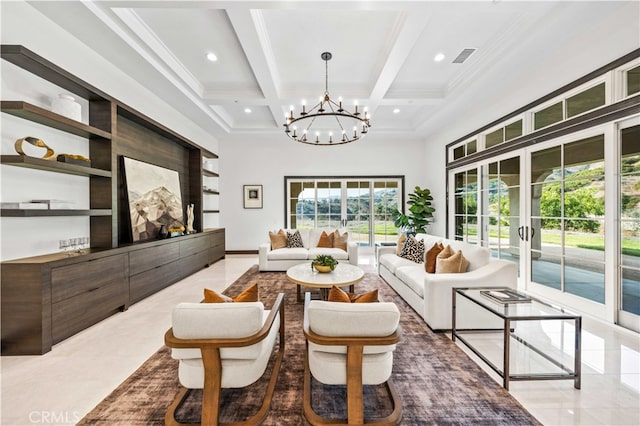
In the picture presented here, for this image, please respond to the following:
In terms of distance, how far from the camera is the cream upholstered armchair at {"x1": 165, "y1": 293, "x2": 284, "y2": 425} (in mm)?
1452

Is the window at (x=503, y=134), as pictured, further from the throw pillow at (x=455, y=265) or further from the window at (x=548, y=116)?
the throw pillow at (x=455, y=265)

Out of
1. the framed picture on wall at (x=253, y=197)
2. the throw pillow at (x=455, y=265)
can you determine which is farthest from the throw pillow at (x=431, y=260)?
the framed picture on wall at (x=253, y=197)

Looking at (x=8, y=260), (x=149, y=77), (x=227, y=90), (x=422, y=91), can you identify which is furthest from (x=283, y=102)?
(x=8, y=260)

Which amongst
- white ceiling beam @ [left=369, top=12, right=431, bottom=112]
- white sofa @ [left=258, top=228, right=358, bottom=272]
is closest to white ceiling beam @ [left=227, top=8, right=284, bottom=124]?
white ceiling beam @ [left=369, top=12, right=431, bottom=112]

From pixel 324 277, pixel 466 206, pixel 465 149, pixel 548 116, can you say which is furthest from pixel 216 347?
pixel 465 149

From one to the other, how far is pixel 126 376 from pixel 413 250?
3.91 meters

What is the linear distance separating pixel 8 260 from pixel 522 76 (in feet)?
21.4

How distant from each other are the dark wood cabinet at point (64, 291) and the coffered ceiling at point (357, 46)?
2.49 m

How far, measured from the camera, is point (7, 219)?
8.02 ft

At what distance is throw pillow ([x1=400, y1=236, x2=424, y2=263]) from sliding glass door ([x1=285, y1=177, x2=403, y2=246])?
304cm

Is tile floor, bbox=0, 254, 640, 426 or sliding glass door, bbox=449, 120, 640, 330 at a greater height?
sliding glass door, bbox=449, 120, 640, 330

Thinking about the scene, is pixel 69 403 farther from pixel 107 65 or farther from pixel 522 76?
pixel 522 76

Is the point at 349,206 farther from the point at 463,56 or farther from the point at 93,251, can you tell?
the point at 93,251

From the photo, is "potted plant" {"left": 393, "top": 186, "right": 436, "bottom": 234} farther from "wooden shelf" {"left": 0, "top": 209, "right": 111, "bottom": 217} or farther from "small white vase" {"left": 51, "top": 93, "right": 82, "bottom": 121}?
"small white vase" {"left": 51, "top": 93, "right": 82, "bottom": 121}
